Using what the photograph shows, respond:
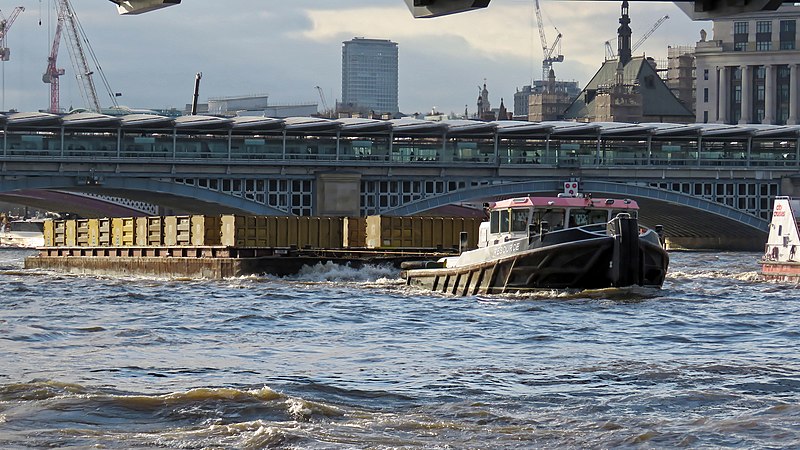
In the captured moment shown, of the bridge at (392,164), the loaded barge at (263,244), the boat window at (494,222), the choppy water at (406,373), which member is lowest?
the choppy water at (406,373)

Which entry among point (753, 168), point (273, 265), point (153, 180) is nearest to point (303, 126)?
point (153, 180)

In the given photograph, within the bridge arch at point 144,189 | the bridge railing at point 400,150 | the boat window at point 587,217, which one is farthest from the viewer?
the bridge railing at point 400,150

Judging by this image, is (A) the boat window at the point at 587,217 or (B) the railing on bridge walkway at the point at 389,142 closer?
(A) the boat window at the point at 587,217

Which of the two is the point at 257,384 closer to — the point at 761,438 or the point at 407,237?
the point at 761,438

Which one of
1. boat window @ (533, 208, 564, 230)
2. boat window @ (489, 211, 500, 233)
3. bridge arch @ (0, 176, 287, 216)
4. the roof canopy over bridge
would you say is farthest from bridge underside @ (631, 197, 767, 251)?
boat window @ (533, 208, 564, 230)

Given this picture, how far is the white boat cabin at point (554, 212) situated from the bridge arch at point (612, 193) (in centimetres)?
5925

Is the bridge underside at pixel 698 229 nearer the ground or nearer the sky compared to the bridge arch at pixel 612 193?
nearer the ground

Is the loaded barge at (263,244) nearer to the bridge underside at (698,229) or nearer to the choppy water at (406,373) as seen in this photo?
the choppy water at (406,373)

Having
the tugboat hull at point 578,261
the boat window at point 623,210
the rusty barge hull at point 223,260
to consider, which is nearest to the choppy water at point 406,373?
the tugboat hull at point 578,261

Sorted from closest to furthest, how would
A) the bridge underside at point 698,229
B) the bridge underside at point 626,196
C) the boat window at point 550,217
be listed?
the boat window at point 550,217 < the bridge underside at point 626,196 < the bridge underside at point 698,229

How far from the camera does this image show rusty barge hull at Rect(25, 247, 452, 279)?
69.2m

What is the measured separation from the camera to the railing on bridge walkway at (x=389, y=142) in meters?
106

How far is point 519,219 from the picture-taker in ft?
168

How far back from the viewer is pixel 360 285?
6288 centimetres
